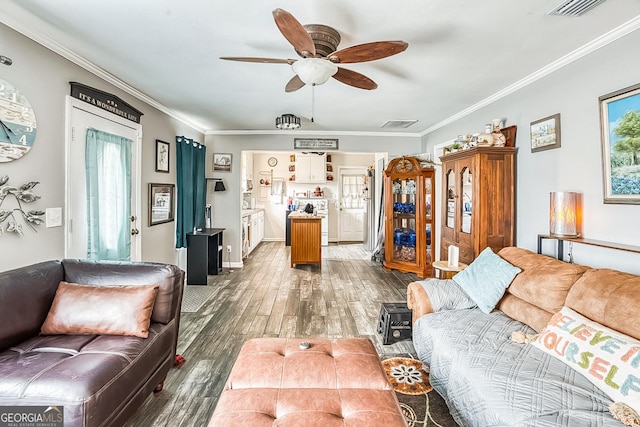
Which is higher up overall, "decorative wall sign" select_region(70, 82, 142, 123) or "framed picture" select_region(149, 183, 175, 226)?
"decorative wall sign" select_region(70, 82, 142, 123)

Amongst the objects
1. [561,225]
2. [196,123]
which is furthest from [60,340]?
[196,123]

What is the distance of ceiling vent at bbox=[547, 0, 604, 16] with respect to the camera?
190cm

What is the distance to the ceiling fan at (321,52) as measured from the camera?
1822 millimetres

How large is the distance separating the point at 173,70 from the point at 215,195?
118 inches

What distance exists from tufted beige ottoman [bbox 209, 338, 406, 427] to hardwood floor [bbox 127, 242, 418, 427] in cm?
60

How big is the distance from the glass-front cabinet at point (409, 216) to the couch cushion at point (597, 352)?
3.44m

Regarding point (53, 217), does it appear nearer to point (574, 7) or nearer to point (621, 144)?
point (574, 7)

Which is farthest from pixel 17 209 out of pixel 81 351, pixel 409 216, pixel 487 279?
pixel 409 216

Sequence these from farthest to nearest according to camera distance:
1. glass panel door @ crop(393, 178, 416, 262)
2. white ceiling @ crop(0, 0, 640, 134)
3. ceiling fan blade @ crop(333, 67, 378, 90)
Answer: glass panel door @ crop(393, 178, 416, 262), ceiling fan blade @ crop(333, 67, 378, 90), white ceiling @ crop(0, 0, 640, 134)

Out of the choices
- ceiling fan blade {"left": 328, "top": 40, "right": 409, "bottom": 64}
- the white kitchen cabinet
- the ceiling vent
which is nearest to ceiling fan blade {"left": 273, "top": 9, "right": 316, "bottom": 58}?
ceiling fan blade {"left": 328, "top": 40, "right": 409, "bottom": 64}

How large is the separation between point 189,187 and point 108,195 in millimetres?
1766

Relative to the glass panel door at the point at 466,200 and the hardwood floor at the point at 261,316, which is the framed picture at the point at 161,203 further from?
the glass panel door at the point at 466,200

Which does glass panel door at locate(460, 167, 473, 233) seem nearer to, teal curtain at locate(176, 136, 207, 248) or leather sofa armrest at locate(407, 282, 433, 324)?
leather sofa armrest at locate(407, 282, 433, 324)
